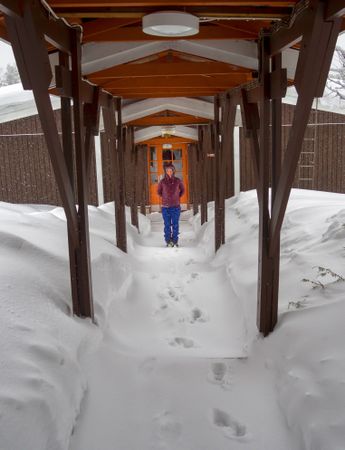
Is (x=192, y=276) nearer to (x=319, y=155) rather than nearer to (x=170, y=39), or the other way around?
(x=170, y=39)

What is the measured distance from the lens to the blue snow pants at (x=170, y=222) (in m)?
9.22

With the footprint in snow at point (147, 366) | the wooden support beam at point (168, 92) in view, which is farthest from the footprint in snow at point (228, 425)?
the wooden support beam at point (168, 92)

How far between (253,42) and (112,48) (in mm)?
1358

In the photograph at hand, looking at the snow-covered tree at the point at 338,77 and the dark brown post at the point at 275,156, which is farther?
the snow-covered tree at the point at 338,77

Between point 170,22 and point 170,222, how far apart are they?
6.40 meters

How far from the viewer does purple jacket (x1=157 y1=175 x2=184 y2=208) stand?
9.20m

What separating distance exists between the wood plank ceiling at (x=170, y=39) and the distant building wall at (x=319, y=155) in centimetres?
801

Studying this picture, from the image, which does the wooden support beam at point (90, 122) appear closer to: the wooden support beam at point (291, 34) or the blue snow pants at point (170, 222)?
the wooden support beam at point (291, 34)

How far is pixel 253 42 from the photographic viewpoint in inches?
166

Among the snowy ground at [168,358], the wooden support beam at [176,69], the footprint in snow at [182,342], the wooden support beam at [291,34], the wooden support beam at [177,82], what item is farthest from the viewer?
the wooden support beam at [177,82]

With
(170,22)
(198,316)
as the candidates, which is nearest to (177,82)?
(170,22)

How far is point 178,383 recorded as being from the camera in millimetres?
3193

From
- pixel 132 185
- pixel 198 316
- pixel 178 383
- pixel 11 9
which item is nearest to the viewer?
pixel 11 9

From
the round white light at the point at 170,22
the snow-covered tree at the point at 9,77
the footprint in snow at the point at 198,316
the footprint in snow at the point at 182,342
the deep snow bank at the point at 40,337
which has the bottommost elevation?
the footprint in snow at the point at 182,342
